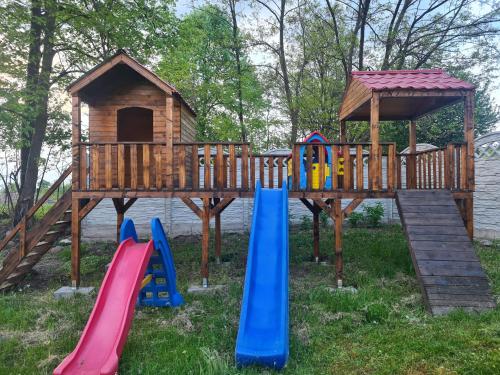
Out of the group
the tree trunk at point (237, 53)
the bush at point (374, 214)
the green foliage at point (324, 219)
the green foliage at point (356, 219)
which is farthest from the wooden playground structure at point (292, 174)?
the tree trunk at point (237, 53)

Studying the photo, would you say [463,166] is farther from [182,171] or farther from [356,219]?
[356,219]

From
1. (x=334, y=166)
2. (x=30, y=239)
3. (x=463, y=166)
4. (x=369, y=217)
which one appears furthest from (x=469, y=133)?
(x=30, y=239)

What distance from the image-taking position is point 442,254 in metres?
5.67

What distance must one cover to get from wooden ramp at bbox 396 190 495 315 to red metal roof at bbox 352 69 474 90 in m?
1.89

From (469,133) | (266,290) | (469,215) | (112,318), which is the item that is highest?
(469,133)

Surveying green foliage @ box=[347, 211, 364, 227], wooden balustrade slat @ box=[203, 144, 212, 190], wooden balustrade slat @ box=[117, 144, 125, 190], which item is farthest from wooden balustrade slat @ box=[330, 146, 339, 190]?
green foliage @ box=[347, 211, 364, 227]

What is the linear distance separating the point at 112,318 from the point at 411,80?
21.1 feet

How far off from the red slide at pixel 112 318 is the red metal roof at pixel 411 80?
498 centimetres

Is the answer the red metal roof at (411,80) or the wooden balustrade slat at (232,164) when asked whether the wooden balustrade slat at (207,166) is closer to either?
the wooden balustrade slat at (232,164)

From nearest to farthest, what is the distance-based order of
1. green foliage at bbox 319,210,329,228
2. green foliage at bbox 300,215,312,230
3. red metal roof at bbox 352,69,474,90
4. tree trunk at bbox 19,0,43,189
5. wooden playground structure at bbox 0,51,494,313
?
wooden playground structure at bbox 0,51,494,313 < red metal roof at bbox 352,69,474,90 < tree trunk at bbox 19,0,43,189 < green foliage at bbox 300,215,312,230 < green foliage at bbox 319,210,329,228

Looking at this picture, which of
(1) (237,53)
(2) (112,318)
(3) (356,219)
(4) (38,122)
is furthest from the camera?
(1) (237,53)

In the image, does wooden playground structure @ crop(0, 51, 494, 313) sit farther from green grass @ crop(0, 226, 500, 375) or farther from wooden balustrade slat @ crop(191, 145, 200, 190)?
green grass @ crop(0, 226, 500, 375)

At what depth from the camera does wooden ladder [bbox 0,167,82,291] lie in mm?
6828

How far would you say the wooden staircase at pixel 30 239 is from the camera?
683 cm
